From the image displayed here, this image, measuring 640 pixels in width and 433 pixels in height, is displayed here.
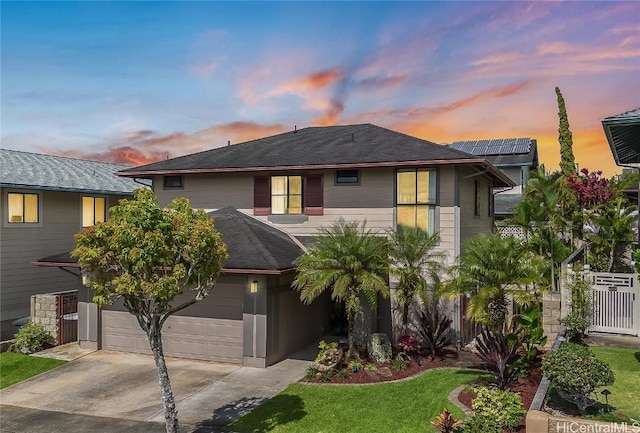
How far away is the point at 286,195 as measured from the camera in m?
18.6

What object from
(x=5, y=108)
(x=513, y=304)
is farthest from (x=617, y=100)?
(x=5, y=108)

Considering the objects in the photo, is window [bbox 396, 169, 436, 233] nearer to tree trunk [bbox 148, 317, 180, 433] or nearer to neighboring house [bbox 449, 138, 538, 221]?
tree trunk [bbox 148, 317, 180, 433]

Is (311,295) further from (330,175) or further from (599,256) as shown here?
(599,256)

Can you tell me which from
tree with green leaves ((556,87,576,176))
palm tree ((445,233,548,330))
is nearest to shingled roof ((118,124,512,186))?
palm tree ((445,233,548,330))

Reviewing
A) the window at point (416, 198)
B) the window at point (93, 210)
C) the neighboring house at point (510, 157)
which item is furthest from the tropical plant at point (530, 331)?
the window at point (93, 210)

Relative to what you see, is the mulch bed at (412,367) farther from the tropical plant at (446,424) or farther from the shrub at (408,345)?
the tropical plant at (446,424)

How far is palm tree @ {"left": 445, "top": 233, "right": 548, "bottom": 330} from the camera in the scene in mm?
12359

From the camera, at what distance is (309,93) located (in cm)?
2464

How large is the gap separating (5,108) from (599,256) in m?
29.2

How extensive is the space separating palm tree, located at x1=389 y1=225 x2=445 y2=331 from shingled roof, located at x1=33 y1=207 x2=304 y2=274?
351cm

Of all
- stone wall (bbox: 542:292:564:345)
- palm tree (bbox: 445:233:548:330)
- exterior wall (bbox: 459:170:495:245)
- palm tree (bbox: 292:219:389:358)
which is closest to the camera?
palm tree (bbox: 445:233:548:330)

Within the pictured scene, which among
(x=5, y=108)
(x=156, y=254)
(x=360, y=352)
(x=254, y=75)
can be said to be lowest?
(x=360, y=352)

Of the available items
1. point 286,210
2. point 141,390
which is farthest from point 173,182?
point 141,390

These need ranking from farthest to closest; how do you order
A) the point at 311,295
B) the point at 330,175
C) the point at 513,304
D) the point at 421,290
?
the point at 330,175 → the point at 513,304 → the point at 421,290 → the point at 311,295
